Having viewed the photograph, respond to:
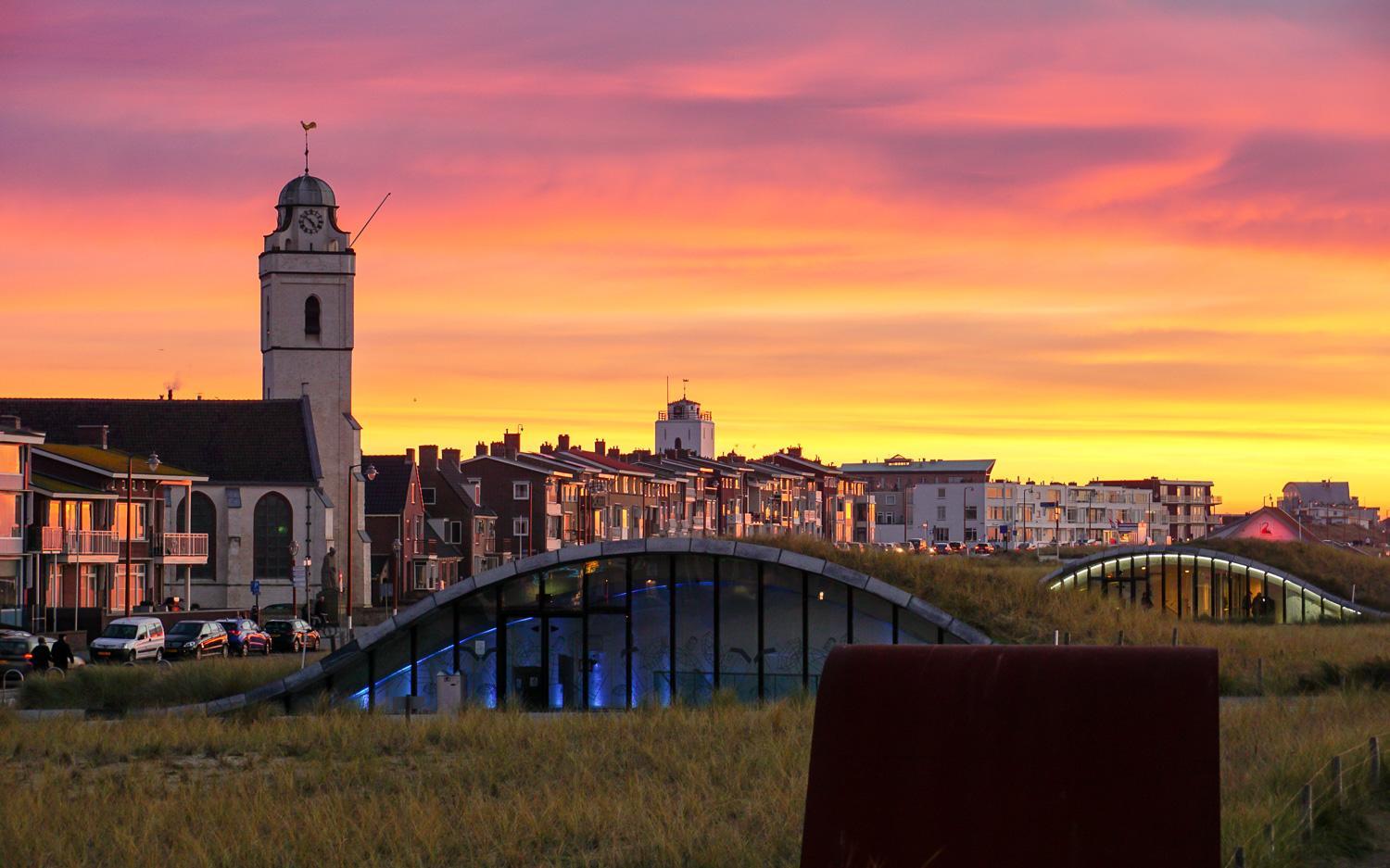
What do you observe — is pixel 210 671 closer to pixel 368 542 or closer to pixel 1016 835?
pixel 1016 835

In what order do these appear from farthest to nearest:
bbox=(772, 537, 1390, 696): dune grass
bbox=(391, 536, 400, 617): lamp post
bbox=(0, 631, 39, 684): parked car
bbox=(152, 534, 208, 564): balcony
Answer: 1. bbox=(391, 536, 400, 617): lamp post
2. bbox=(152, 534, 208, 564): balcony
3. bbox=(0, 631, 39, 684): parked car
4. bbox=(772, 537, 1390, 696): dune grass

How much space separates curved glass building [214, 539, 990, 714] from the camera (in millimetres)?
40000

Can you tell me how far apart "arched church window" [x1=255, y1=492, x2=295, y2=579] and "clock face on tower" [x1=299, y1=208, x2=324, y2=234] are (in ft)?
55.8

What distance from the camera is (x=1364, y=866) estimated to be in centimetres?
1933

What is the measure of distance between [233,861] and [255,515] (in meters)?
71.4

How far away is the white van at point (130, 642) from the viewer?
5241cm

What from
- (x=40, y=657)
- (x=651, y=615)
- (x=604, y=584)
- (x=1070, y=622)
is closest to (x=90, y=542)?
(x=40, y=657)

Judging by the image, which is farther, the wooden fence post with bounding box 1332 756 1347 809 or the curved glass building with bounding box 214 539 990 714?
the curved glass building with bounding box 214 539 990 714

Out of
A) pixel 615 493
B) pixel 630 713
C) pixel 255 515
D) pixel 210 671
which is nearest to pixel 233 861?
pixel 630 713

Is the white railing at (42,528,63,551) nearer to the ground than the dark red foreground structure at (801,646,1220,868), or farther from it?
farther from it

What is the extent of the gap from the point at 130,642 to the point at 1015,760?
4334cm

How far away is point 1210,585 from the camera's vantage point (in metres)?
72.4

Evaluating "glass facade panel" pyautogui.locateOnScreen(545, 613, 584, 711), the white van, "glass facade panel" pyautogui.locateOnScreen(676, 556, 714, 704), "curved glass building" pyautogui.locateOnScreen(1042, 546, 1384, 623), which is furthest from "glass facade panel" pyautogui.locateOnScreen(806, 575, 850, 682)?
"curved glass building" pyautogui.locateOnScreen(1042, 546, 1384, 623)

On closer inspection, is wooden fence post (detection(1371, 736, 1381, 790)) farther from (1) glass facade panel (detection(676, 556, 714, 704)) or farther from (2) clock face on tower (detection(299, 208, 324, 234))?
(2) clock face on tower (detection(299, 208, 324, 234))
